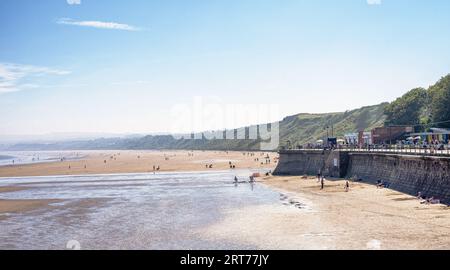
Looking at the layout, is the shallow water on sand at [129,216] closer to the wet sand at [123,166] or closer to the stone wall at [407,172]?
the stone wall at [407,172]

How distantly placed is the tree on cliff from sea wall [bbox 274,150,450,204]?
39.1 m

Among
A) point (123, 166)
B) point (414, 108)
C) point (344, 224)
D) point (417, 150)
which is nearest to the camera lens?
point (344, 224)

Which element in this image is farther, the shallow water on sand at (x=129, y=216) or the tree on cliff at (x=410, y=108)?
the tree on cliff at (x=410, y=108)

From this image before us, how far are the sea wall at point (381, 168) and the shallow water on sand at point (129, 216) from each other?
10.1 metres

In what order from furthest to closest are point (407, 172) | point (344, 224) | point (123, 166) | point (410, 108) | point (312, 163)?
point (123, 166)
point (410, 108)
point (312, 163)
point (407, 172)
point (344, 224)

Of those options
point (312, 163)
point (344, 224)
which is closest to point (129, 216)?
point (344, 224)

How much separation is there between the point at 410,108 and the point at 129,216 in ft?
255

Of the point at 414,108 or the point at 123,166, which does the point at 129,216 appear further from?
the point at 414,108

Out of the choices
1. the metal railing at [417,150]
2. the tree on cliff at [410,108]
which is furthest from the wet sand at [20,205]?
the tree on cliff at [410,108]

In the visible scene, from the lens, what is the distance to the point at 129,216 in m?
35.9

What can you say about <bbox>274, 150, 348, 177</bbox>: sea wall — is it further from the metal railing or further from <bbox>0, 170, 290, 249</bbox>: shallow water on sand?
<bbox>0, 170, 290, 249</bbox>: shallow water on sand

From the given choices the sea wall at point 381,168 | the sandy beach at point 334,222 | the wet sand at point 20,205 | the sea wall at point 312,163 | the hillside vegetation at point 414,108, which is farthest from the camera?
the hillside vegetation at point 414,108

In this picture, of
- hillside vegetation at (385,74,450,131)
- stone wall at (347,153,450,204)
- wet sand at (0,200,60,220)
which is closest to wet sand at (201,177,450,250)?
stone wall at (347,153,450,204)

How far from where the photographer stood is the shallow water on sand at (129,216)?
88.5 feet
